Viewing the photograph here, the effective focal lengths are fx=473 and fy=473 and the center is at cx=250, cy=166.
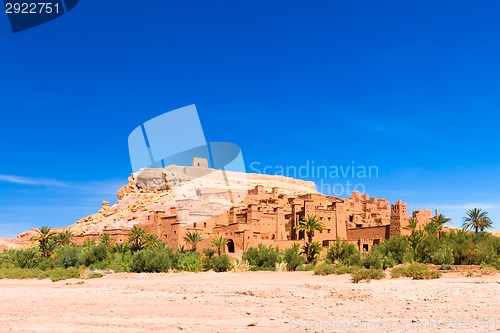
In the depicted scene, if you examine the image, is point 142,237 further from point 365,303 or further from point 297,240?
point 365,303

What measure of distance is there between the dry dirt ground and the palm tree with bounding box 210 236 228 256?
19160 millimetres

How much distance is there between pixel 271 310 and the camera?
11875 mm

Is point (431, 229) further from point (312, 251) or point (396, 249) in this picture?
point (312, 251)

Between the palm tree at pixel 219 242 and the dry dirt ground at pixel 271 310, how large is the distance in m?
19.2

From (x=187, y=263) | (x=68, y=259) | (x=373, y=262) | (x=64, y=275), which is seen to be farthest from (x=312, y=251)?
(x=68, y=259)

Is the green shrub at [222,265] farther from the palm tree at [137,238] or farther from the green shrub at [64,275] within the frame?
the palm tree at [137,238]

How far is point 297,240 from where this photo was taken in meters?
39.8

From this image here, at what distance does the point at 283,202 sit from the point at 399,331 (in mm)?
44304

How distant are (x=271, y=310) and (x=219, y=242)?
25.8m

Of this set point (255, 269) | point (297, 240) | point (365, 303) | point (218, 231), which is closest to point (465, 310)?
point (365, 303)

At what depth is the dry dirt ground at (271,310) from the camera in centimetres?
945

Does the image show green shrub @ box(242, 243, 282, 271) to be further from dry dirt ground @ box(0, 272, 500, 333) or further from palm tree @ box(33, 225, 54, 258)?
palm tree @ box(33, 225, 54, 258)

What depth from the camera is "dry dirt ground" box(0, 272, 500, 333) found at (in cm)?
945

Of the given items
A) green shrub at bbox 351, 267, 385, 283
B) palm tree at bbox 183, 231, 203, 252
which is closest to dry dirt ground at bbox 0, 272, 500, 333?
green shrub at bbox 351, 267, 385, 283
